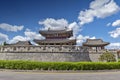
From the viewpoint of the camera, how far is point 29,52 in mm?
32594

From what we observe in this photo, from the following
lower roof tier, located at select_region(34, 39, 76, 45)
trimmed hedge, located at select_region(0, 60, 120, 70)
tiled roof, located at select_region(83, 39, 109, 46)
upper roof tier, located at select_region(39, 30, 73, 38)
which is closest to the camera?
trimmed hedge, located at select_region(0, 60, 120, 70)

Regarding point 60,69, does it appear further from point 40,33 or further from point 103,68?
point 40,33

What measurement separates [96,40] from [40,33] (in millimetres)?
16356

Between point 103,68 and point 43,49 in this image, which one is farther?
point 43,49

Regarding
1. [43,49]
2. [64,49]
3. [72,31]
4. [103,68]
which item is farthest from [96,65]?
[72,31]

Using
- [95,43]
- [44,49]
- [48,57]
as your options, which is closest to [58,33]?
[95,43]

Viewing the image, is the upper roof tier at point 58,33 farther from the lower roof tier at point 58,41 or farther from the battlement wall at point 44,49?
the battlement wall at point 44,49

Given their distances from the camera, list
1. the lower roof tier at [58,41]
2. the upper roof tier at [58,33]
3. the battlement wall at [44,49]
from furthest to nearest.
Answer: the upper roof tier at [58,33] < the lower roof tier at [58,41] < the battlement wall at [44,49]

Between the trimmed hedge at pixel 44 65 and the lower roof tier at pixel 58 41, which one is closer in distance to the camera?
the trimmed hedge at pixel 44 65

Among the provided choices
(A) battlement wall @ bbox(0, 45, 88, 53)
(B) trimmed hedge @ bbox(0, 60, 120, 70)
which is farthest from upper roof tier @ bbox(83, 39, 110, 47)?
(B) trimmed hedge @ bbox(0, 60, 120, 70)

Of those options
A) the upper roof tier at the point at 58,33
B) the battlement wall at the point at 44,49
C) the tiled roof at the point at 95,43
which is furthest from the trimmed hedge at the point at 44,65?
the tiled roof at the point at 95,43

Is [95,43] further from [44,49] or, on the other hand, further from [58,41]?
[44,49]

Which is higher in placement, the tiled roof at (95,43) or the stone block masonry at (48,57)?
the tiled roof at (95,43)

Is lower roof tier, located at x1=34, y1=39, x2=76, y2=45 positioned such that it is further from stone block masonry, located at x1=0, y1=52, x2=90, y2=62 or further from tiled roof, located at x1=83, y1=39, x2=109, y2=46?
stone block masonry, located at x1=0, y1=52, x2=90, y2=62
